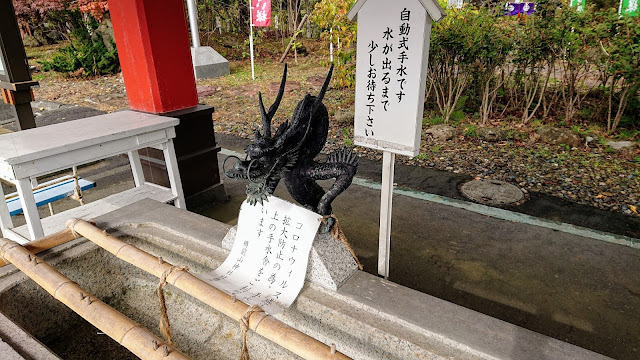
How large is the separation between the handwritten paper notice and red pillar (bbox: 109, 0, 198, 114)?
2226 millimetres

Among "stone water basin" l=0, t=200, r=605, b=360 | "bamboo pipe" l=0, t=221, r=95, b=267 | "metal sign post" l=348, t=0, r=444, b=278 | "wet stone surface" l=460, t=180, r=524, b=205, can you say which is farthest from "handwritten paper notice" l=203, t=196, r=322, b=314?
"wet stone surface" l=460, t=180, r=524, b=205

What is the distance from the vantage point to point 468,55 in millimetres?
6488

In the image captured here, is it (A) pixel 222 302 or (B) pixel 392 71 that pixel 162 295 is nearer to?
(A) pixel 222 302

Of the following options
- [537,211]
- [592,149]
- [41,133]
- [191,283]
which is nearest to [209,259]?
[191,283]

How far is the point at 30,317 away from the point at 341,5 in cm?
671

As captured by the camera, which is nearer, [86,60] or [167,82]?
[167,82]

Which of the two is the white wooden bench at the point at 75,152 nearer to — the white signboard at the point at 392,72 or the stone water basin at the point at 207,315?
the stone water basin at the point at 207,315

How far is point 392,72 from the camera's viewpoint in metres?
2.09

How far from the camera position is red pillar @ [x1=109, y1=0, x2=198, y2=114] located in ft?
11.4

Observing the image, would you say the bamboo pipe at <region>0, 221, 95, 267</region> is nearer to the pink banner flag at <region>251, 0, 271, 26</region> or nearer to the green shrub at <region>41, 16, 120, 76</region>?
the pink banner flag at <region>251, 0, 271, 26</region>

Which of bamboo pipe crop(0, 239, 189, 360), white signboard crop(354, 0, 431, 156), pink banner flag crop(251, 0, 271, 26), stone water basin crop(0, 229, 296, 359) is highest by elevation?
pink banner flag crop(251, 0, 271, 26)

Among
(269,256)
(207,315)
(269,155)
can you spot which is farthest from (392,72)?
(207,315)

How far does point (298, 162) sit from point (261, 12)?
10617 mm

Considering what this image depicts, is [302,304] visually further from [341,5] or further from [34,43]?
[34,43]
